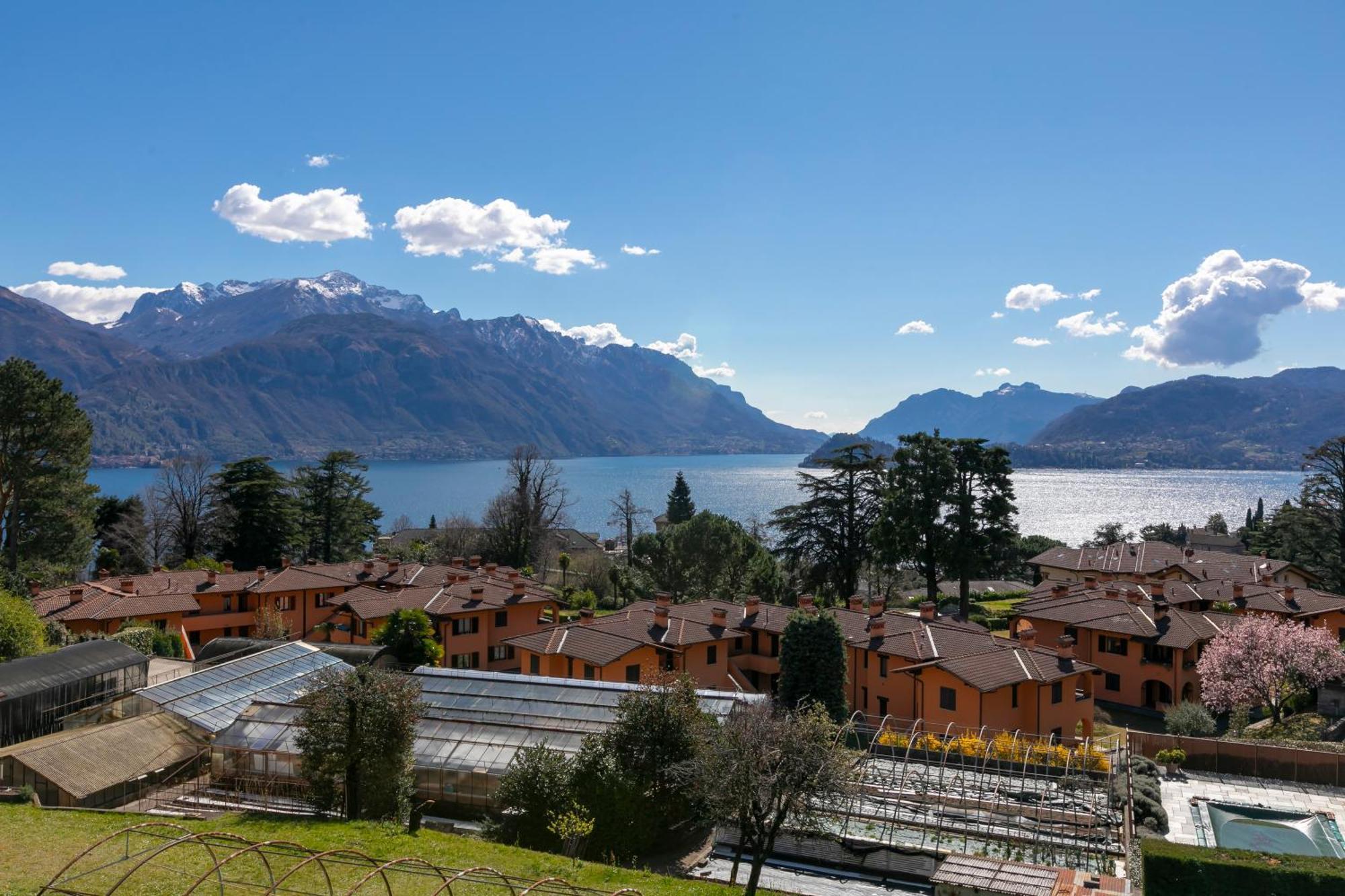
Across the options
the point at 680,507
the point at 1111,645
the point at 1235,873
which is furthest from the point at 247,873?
the point at 680,507

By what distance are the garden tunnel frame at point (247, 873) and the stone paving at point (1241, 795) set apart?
57.0 feet

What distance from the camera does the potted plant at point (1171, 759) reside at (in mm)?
25531

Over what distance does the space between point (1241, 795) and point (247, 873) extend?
2529 cm

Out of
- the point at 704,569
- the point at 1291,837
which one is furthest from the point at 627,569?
the point at 1291,837

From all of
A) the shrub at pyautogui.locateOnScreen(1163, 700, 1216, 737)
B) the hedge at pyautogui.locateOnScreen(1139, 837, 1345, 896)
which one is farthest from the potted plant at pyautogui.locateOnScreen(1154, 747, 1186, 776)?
the hedge at pyautogui.locateOnScreen(1139, 837, 1345, 896)

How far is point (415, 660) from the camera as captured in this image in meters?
35.6

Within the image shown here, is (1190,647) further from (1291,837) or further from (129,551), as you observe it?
(129,551)

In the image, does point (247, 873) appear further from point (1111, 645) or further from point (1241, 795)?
point (1111, 645)

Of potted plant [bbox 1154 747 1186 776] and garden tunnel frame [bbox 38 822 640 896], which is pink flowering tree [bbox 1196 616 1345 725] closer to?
potted plant [bbox 1154 747 1186 776]

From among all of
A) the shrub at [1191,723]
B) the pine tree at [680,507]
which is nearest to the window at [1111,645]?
the shrub at [1191,723]

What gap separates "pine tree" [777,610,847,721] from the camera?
99.5ft

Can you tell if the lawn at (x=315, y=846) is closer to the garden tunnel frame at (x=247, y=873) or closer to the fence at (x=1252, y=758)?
the garden tunnel frame at (x=247, y=873)

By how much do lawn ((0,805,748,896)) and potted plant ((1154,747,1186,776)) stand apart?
1729 centimetres

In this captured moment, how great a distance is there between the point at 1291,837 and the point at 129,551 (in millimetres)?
67588
